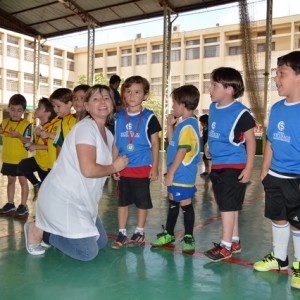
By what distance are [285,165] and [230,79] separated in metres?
0.74

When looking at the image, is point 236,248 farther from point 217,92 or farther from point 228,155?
point 217,92

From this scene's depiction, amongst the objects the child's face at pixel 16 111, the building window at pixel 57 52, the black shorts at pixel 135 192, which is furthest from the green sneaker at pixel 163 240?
the building window at pixel 57 52

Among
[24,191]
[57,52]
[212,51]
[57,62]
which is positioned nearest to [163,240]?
[24,191]

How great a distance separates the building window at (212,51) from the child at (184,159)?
85.6ft

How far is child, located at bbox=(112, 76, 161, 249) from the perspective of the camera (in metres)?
2.98

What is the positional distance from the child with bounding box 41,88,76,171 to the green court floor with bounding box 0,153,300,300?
0.79 meters

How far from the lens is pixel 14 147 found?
423 cm

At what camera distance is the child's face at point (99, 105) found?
2.64 metres

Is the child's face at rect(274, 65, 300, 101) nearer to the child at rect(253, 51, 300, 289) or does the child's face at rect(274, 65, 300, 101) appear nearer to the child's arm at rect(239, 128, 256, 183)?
the child at rect(253, 51, 300, 289)

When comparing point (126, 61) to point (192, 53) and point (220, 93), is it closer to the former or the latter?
point (192, 53)

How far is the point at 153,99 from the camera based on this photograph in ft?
94.6

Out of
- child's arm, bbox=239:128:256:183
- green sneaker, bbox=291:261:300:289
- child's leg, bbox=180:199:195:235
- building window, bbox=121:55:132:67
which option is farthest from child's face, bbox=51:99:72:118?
building window, bbox=121:55:132:67

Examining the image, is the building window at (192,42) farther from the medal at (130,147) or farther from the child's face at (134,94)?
the medal at (130,147)

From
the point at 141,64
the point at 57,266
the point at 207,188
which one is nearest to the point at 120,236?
the point at 57,266
